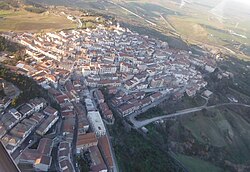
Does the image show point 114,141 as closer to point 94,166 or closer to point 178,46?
point 94,166

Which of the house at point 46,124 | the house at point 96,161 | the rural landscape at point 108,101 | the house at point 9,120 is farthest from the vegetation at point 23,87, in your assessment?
the house at point 96,161

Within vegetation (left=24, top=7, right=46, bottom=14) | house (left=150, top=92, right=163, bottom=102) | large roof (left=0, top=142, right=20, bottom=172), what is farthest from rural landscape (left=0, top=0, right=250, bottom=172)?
vegetation (left=24, top=7, right=46, bottom=14)

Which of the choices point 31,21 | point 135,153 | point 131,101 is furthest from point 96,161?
point 31,21

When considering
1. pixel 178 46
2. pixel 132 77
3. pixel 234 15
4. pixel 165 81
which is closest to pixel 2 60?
pixel 132 77

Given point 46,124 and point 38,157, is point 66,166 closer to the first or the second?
point 38,157

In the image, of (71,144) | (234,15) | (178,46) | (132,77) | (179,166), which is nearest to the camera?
(71,144)

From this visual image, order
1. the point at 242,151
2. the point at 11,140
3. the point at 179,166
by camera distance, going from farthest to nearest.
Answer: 1. the point at 242,151
2. the point at 179,166
3. the point at 11,140
